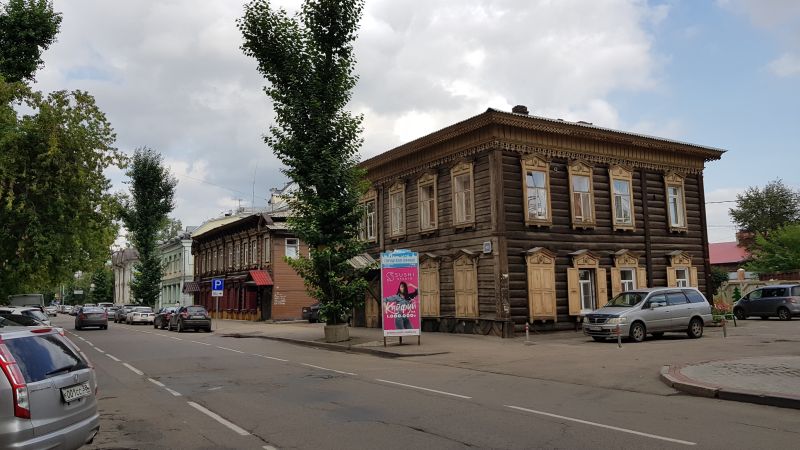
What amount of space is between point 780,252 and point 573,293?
3682 cm

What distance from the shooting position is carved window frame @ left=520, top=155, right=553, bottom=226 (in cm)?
2419

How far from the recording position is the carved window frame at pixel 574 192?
25.6m

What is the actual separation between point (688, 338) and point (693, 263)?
930 cm

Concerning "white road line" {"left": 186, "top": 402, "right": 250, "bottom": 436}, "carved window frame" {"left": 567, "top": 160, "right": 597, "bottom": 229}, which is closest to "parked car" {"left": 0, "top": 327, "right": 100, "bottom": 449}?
"white road line" {"left": 186, "top": 402, "right": 250, "bottom": 436}

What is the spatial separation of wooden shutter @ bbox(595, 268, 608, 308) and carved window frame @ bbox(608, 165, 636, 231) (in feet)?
7.20

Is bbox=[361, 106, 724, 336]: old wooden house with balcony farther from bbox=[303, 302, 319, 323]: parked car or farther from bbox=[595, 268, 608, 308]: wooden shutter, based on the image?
bbox=[303, 302, 319, 323]: parked car

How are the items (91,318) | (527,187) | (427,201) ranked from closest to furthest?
(527,187) < (427,201) < (91,318)

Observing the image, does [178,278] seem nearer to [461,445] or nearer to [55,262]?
[55,262]

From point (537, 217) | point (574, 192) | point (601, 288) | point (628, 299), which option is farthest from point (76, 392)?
point (601, 288)

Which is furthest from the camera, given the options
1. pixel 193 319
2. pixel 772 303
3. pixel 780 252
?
pixel 780 252

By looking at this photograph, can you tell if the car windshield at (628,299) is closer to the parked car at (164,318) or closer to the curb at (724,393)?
the curb at (724,393)

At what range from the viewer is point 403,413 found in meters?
9.20

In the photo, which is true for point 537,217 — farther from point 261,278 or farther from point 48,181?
point 261,278

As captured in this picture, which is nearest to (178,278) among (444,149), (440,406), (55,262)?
(55,262)
